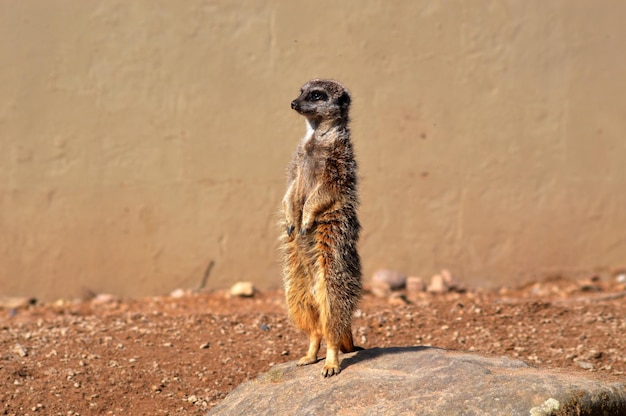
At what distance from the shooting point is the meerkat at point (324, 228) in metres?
4.75

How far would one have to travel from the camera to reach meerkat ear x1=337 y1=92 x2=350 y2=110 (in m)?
4.98

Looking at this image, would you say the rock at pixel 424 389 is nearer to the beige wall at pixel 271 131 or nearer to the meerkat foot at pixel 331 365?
the meerkat foot at pixel 331 365

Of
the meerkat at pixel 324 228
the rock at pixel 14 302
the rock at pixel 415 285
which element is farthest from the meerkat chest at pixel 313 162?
the rock at pixel 14 302

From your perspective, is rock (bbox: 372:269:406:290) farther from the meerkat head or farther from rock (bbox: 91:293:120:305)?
the meerkat head

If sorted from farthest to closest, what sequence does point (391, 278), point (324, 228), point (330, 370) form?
point (391, 278), point (324, 228), point (330, 370)

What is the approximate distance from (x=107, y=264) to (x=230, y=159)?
144cm

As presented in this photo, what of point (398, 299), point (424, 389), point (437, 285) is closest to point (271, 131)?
point (398, 299)

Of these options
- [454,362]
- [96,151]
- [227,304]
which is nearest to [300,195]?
[454,362]

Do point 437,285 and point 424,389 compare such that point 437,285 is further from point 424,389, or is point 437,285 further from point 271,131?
point 424,389

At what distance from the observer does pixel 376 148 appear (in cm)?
794

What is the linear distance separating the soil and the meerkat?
116 centimetres

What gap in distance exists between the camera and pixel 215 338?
262 inches

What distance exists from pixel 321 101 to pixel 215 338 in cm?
246

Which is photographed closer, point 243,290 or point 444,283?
point 243,290
